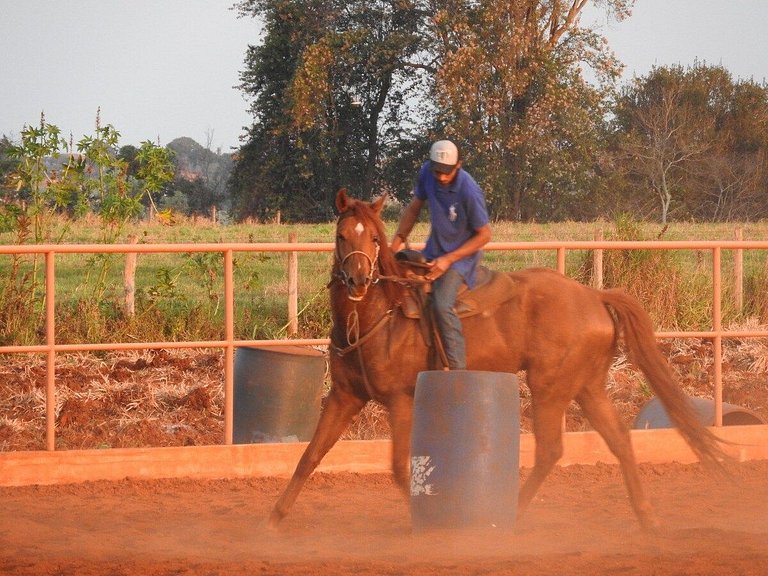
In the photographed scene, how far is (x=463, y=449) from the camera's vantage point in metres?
5.69

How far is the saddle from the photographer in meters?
6.46

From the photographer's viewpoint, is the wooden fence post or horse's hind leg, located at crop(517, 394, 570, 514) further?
the wooden fence post

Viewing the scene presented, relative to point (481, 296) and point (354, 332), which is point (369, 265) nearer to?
point (354, 332)

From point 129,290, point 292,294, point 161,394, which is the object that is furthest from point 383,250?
point 129,290

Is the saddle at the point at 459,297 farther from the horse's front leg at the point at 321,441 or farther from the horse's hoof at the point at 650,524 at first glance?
the horse's hoof at the point at 650,524

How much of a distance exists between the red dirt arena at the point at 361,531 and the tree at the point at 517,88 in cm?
2802

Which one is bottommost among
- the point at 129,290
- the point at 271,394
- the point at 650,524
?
the point at 650,524

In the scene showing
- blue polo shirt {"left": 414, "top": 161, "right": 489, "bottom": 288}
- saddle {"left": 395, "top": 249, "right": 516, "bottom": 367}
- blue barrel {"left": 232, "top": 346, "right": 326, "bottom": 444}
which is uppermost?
blue polo shirt {"left": 414, "top": 161, "right": 489, "bottom": 288}

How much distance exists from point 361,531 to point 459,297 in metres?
1.54

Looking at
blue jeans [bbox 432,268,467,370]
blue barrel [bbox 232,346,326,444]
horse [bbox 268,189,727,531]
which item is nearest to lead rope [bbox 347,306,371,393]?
horse [bbox 268,189,727,531]

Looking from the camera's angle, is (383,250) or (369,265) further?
(383,250)

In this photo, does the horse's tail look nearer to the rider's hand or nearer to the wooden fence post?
the rider's hand

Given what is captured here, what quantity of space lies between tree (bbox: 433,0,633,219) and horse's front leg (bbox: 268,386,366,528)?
29481 millimetres

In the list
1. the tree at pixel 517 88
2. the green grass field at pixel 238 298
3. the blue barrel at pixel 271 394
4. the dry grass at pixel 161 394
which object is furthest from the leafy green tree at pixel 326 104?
the blue barrel at pixel 271 394
